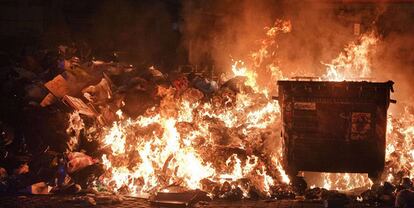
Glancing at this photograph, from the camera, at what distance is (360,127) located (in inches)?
307

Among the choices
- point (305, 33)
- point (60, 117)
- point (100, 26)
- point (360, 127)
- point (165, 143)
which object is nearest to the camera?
point (360, 127)

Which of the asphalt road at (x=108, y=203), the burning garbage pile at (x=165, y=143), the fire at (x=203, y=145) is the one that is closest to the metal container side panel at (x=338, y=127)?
the burning garbage pile at (x=165, y=143)

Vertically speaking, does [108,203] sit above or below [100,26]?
below

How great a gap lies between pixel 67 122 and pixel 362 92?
16.8 ft

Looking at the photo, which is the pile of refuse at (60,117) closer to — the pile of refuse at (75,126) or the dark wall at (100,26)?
the pile of refuse at (75,126)

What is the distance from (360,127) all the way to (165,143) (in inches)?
132

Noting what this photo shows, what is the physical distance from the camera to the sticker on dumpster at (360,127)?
25.5 feet

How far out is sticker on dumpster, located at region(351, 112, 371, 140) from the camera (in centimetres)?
777

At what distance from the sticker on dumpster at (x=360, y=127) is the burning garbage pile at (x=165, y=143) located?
86cm

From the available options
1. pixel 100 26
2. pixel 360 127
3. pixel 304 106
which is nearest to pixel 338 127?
pixel 360 127

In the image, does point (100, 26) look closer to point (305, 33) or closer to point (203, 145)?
point (305, 33)

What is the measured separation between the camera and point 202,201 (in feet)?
25.0

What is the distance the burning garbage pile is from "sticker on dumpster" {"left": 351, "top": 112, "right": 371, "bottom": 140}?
2.82 ft

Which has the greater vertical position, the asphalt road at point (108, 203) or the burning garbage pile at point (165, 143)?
the burning garbage pile at point (165, 143)
